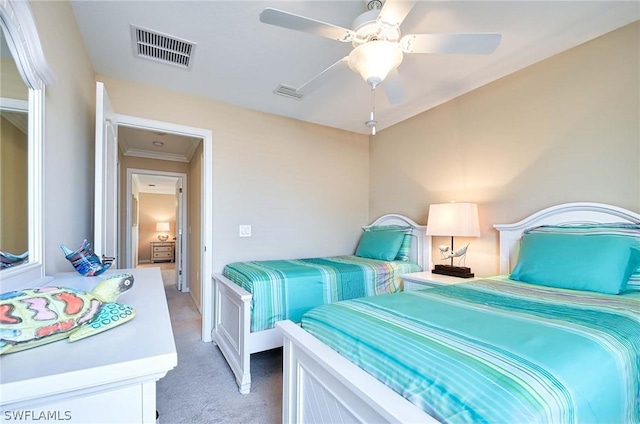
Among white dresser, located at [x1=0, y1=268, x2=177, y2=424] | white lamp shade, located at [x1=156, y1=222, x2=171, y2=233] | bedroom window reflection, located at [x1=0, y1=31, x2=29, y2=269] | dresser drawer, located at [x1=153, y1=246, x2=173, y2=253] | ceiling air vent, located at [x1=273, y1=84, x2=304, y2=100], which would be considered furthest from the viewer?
white lamp shade, located at [x1=156, y1=222, x2=171, y2=233]

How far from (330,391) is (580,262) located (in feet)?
5.74

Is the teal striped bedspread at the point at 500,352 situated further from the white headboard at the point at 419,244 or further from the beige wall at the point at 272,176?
the beige wall at the point at 272,176

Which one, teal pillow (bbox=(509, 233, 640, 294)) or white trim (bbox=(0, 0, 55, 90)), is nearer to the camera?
white trim (bbox=(0, 0, 55, 90))

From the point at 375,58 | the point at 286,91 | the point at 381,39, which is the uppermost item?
the point at 286,91

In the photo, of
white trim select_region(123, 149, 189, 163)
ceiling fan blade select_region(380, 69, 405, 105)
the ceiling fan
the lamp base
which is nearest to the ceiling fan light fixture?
the ceiling fan

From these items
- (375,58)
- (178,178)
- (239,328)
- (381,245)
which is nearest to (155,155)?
(178,178)

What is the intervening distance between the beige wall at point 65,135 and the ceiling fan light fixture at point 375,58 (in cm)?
149

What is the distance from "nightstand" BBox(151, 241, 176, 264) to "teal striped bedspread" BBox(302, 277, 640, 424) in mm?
8829

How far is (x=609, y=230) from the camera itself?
1.87 metres

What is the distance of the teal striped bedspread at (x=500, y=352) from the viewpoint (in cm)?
75

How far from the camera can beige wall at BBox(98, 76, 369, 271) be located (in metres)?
2.93

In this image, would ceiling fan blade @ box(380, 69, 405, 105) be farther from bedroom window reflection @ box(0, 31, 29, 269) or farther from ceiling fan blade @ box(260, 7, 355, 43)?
bedroom window reflection @ box(0, 31, 29, 269)

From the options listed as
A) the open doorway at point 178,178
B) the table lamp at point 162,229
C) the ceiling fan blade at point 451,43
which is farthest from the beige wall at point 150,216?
the ceiling fan blade at point 451,43

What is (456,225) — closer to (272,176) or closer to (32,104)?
(272,176)
